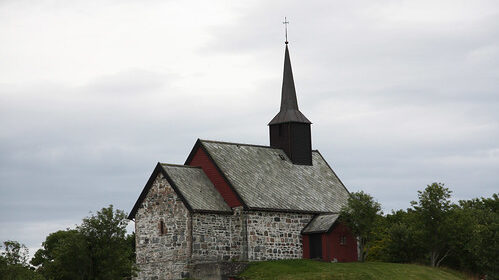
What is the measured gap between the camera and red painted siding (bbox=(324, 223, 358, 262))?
52781mm

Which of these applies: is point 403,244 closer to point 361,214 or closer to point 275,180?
point 361,214

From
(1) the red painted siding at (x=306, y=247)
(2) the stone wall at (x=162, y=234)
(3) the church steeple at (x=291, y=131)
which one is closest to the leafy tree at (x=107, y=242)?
(2) the stone wall at (x=162, y=234)

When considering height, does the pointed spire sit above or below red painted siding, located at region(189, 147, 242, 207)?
above

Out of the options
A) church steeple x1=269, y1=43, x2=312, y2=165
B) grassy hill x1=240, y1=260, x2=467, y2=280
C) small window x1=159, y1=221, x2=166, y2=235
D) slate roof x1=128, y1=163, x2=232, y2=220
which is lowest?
grassy hill x1=240, y1=260, x2=467, y2=280

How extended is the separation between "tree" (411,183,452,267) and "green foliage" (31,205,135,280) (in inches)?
749

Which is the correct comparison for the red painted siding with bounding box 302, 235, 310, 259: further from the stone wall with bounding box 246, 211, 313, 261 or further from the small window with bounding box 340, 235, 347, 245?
the small window with bounding box 340, 235, 347, 245

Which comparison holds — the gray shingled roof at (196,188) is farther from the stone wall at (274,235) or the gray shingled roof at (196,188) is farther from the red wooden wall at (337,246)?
the red wooden wall at (337,246)

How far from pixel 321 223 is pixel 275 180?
461 centimetres

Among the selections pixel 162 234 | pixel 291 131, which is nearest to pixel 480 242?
pixel 291 131

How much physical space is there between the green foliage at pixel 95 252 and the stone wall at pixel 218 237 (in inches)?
216

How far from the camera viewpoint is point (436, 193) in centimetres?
5284

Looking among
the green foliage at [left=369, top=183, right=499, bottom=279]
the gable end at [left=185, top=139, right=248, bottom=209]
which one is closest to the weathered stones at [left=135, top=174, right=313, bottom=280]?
the gable end at [left=185, top=139, right=248, bottom=209]

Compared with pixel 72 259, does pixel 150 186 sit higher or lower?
higher

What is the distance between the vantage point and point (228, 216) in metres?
51.8
